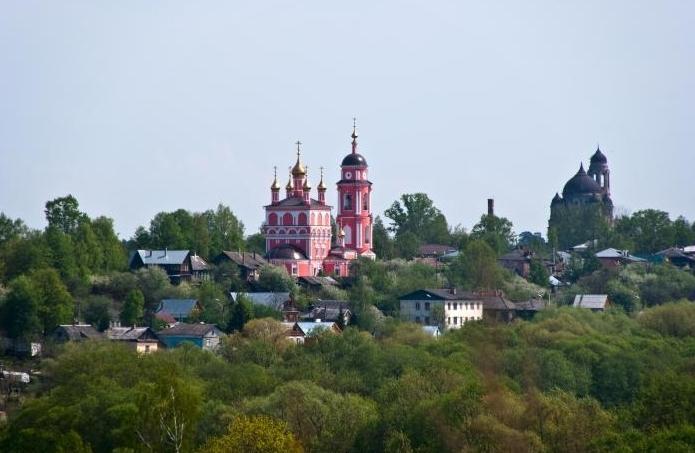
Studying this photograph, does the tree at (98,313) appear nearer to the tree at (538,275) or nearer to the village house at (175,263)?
the village house at (175,263)

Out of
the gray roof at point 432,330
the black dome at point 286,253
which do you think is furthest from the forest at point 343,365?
the black dome at point 286,253

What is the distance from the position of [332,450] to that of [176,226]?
47.0 metres

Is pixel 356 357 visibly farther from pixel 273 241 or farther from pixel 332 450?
pixel 273 241

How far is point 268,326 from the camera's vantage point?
2830 inches

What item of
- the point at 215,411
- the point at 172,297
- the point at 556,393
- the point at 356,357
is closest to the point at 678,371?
the point at 556,393

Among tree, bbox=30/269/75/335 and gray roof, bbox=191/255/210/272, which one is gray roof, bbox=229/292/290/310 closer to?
gray roof, bbox=191/255/210/272

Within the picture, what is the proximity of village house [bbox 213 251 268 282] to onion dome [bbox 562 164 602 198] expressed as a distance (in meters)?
49.1

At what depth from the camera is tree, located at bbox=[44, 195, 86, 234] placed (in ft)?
309

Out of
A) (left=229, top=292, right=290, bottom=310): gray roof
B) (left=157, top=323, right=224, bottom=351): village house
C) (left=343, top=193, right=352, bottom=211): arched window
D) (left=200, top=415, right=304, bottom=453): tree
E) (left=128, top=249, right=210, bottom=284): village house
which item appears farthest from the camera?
(left=343, top=193, right=352, bottom=211): arched window

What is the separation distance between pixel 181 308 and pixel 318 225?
46.3ft

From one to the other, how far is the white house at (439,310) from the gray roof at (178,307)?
8.90m

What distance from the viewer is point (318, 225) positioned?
3701 inches

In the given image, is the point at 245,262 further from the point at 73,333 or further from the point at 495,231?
the point at 495,231

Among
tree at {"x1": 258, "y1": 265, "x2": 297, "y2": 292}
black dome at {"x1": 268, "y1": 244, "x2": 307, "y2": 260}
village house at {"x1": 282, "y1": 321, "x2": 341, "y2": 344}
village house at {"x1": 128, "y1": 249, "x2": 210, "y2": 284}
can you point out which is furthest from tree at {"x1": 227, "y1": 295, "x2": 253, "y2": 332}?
black dome at {"x1": 268, "y1": 244, "x2": 307, "y2": 260}
